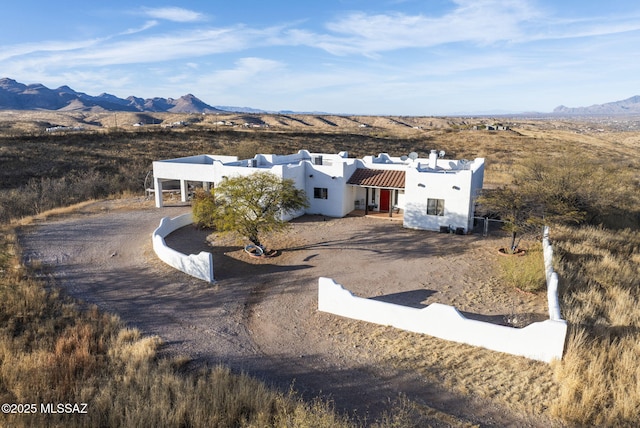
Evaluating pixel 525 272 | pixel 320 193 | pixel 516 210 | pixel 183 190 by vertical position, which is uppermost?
pixel 516 210

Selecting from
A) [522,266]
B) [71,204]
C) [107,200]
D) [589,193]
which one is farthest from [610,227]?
[71,204]

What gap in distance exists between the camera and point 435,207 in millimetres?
23953

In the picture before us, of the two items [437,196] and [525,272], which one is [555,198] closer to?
[437,196]

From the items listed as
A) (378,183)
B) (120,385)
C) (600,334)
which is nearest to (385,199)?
(378,183)

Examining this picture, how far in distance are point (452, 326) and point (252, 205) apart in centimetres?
1124

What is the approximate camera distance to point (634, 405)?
866cm

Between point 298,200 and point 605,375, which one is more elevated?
point 298,200

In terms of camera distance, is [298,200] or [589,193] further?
[589,193]

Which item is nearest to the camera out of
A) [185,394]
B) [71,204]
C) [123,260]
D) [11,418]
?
[11,418]

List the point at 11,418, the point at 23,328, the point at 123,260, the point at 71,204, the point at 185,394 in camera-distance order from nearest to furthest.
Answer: the point at 11,418
the point at 185,394
the point at 23,328
the point at 123,260
the point at 71,204

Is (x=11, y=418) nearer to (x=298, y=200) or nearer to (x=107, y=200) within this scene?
(x=298, y=200)

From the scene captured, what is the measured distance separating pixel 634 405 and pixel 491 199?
519 inches

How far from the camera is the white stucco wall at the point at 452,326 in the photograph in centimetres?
1061

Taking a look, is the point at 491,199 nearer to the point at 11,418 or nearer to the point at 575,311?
the point at 575,311
